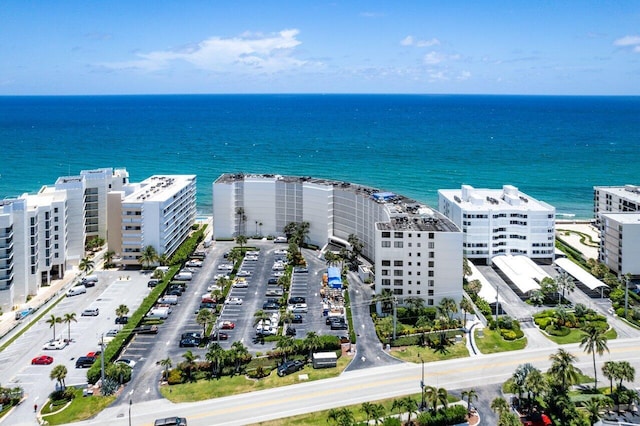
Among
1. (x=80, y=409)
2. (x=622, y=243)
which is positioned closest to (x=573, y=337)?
(x=622, y=243)

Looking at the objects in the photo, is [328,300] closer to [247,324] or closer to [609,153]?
[247,324]

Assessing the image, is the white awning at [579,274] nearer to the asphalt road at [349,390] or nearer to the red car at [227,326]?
the asphalt road at [349,390]

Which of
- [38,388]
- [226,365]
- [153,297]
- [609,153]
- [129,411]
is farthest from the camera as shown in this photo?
[609,153]

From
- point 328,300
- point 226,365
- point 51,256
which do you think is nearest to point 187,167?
point 51,256

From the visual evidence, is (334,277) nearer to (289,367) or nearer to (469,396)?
(289,367)

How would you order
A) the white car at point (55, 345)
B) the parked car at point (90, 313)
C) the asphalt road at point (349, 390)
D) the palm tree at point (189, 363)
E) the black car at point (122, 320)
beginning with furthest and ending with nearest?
the parked car at point (90, 313)
the black car at point (122, 320)
the white car at point (55, 345)
the palm tree at point (189, 363)
the asphalt road at point (349, 390)

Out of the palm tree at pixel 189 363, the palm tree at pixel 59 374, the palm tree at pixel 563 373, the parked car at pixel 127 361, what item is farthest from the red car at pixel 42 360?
the palm tree at pixel 563 373
